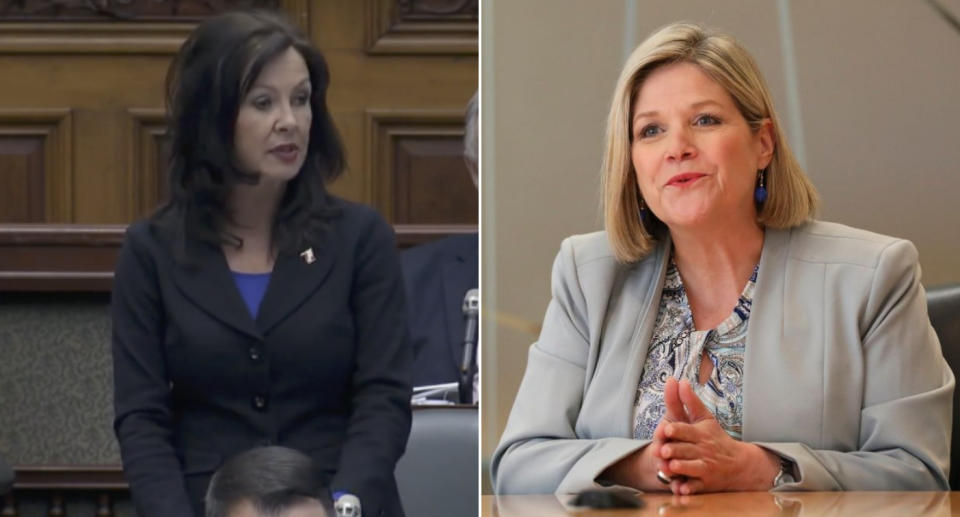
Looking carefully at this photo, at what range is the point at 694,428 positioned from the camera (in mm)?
1207

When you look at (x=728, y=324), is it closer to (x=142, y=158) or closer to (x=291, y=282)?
(x=291, y=282)

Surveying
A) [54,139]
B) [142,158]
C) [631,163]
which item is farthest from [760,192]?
[54,139]

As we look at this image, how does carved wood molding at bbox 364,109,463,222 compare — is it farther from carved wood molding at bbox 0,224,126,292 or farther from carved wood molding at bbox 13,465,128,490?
carved wood molding at bbox 13,465,128,490

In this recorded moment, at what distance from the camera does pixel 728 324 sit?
1.28 metres

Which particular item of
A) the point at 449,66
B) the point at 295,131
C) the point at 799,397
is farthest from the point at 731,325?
the point at 449,66

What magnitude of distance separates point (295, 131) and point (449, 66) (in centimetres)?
63

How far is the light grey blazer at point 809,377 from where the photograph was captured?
125 cm

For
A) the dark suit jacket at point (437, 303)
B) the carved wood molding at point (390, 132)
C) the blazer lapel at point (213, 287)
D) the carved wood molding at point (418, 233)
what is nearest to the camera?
the blazer lapel at point (213, 287)

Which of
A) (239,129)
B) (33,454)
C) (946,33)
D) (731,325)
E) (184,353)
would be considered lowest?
(33,454)

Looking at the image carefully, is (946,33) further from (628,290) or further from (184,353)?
(184,353)

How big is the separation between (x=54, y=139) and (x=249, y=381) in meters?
1.02

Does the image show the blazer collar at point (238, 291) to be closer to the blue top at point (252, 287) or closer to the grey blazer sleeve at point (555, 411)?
the blue top at point (252, 287)

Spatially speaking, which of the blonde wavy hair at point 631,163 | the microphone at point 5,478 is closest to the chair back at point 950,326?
the blonde wavy hair at point 631,163

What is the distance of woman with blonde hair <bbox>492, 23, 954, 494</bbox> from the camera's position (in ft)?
4.09
